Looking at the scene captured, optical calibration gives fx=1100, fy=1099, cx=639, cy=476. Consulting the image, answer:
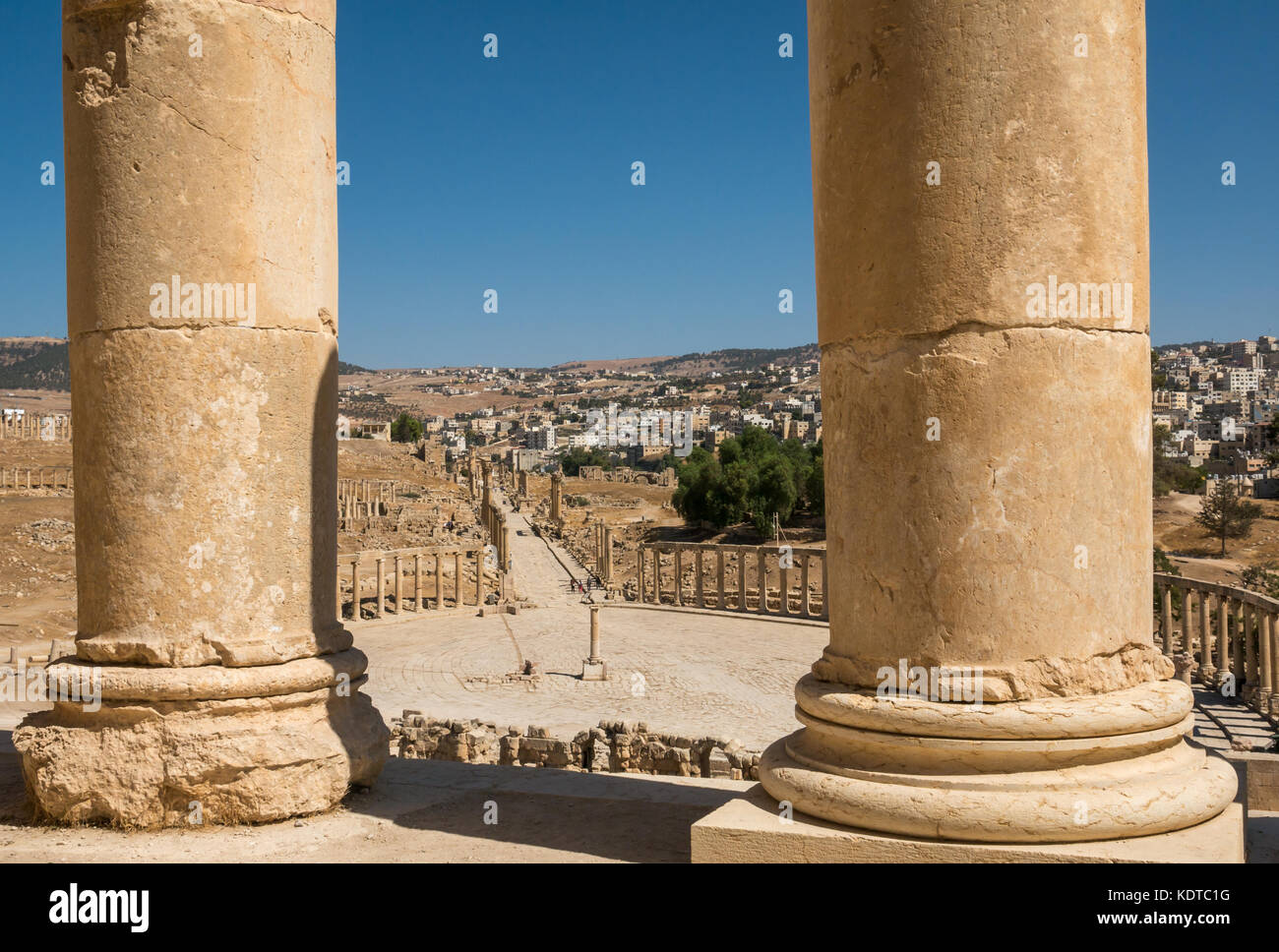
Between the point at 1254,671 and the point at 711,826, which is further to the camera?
the point at 1254,671

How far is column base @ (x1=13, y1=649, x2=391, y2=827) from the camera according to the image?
6.73 meters

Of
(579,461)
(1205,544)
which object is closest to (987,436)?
(1205,544)

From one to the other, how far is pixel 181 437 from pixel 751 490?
56.6 metres

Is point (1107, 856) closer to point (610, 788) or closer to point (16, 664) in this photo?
point (610, 788)

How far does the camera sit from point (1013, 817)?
4641 millimetres

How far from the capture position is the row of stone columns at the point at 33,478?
186ft

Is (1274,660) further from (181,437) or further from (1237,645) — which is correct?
(181,437)

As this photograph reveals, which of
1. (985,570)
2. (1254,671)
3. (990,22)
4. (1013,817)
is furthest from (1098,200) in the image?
(1254,671)

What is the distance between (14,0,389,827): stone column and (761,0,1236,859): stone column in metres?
3.72

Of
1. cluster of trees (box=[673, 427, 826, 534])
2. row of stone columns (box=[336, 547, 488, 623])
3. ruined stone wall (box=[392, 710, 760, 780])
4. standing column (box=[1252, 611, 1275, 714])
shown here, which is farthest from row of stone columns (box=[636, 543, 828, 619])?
cluster of trees (box=[673, 427, 826, 534])

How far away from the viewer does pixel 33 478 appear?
193 ft

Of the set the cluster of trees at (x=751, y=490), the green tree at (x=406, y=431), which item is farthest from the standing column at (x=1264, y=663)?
the green tree at (x=406, y=431)

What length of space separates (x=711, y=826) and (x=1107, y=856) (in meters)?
1.69

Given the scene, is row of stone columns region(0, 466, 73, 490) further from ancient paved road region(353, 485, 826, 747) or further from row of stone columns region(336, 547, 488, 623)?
ancient paved road region(353, 485, 826, 747)
